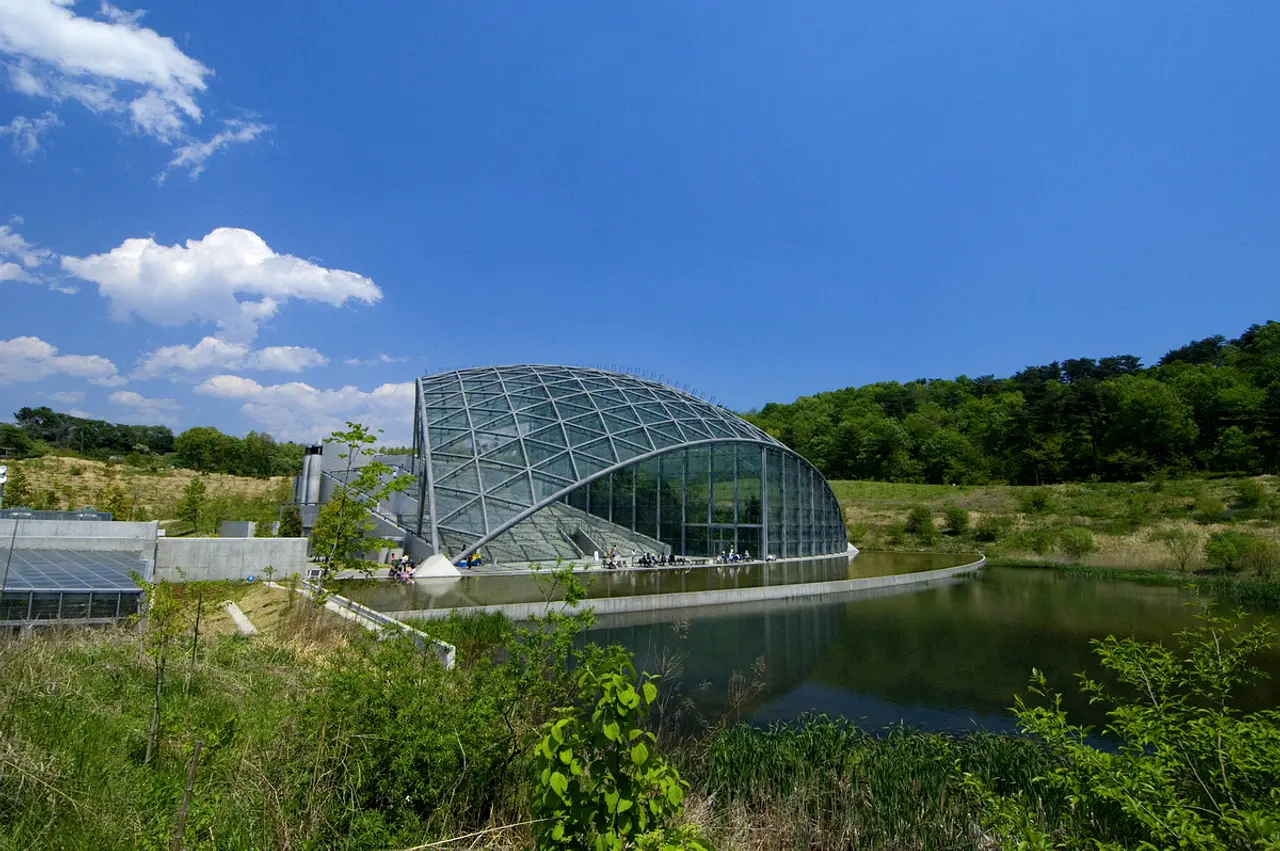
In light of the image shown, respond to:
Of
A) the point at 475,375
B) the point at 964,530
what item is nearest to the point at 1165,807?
the point at 475,375

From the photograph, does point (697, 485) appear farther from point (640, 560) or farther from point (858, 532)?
point (858, 532)

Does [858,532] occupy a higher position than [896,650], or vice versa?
[858,532]

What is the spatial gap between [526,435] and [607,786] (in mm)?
26207

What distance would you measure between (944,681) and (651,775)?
11.3 m

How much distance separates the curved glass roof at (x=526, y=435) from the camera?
25.9m

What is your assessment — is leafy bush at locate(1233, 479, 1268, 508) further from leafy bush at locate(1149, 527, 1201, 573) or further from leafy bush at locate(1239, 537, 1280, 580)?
leafy bush at locate(1239, 537, 1280, 580)

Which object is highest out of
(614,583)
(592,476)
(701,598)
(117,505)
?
(592,476)

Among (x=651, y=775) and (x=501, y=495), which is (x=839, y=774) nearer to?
(x=651, y=775)

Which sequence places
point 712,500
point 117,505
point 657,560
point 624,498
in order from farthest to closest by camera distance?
point 117,505, point 712,500, point 657,560, point 624,498

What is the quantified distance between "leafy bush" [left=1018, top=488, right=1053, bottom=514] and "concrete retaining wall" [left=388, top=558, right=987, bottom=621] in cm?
3354

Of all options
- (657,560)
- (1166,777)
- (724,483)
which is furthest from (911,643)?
(724,483)

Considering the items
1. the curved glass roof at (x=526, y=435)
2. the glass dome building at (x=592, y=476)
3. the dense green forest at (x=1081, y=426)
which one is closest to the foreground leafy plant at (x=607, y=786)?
the glass dome building at (x=592, y=476)

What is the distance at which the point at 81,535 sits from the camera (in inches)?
741

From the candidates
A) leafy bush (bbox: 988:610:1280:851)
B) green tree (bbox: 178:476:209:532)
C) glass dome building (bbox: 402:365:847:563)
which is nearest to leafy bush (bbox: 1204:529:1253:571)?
glass dome building (bbox: 402:365:847:563)
